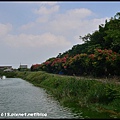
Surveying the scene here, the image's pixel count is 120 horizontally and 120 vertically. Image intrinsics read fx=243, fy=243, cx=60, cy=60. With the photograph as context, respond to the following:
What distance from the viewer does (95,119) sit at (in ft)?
43.0

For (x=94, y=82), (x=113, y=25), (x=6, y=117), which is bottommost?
(x=6, y=117)

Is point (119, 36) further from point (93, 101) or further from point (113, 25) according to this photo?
point (93, 101)

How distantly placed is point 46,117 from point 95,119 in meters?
2.91

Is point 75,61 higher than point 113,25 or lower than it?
lower

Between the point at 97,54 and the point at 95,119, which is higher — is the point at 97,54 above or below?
above

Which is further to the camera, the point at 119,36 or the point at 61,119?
the point at 119,36

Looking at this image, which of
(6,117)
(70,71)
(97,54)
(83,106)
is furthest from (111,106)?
(70,71)

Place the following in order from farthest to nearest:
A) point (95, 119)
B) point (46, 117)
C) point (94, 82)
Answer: point (94, 82) → point (46, 117) → point (95, 119)

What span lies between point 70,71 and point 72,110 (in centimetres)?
3301

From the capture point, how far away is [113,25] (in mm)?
30422

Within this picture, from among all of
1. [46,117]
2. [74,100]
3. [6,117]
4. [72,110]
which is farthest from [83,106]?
[6,117]

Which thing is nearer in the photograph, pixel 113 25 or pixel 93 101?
pixel 93 101

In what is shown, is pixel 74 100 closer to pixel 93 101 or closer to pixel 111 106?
pixel 93 101

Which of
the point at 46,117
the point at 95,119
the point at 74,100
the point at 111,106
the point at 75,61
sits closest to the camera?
the point at 95,119
